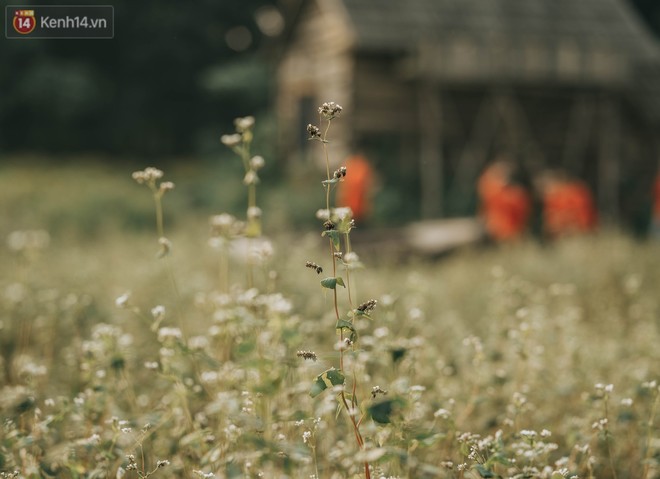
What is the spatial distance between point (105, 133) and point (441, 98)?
60.9 feet

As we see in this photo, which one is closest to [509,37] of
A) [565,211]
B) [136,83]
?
[565,211]

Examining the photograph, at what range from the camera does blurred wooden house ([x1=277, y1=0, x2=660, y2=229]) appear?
49.8ft

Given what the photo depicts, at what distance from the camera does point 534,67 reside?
15.1 metres

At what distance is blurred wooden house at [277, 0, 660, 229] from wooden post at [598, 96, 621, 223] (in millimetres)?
29

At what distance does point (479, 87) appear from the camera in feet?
53.1

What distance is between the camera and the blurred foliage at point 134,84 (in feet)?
94.4

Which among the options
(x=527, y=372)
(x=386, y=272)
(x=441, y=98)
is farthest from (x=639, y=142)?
(x=527, y=372)

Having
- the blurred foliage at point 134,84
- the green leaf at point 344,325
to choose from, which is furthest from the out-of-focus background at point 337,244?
the blurred foliage at point 134,84

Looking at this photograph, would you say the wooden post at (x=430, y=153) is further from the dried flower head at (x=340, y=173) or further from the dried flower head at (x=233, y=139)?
A: the dried flower head at (x=340, y=173)

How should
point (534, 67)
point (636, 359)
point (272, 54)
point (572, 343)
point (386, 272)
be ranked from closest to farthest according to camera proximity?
point (572, 343)
point (636, 359)
point (386, 272)
point (534, 67)
point (272, 54)

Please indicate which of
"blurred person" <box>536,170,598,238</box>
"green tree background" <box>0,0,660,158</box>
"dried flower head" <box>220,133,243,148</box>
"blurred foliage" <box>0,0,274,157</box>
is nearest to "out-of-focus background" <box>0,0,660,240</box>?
"blurred person" <box>536,170,598,238</box>

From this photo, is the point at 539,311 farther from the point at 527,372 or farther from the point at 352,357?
the point at 352,357

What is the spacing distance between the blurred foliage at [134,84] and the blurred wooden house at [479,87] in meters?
12.4

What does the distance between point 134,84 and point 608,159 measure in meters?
20.7
